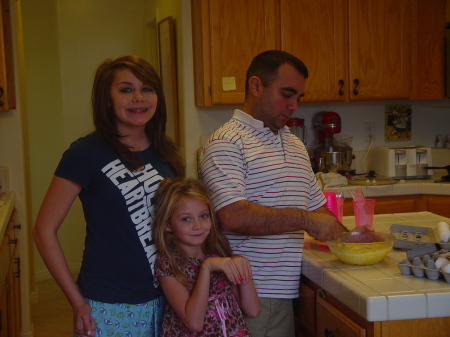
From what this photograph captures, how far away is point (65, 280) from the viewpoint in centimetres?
169

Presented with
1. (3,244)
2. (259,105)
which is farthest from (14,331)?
(259,105)

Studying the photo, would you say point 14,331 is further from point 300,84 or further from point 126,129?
point 300,84

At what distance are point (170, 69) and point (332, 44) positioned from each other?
117 cm

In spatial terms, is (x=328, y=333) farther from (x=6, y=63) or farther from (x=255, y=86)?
(x=6, y=63)

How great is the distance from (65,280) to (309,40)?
2853mm

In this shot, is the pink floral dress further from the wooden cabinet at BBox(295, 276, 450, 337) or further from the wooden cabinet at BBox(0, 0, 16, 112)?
the wooden cabinet at BBox(0, 0, 16, 112)

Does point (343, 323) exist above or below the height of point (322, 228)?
below

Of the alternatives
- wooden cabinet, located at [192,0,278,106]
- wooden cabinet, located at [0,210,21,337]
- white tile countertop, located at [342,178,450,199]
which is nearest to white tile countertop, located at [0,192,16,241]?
wooden cabinet, located at [0,210,21,337]

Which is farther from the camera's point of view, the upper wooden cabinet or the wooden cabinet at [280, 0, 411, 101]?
the wooden cabinet at [280, 0, 411, 101]

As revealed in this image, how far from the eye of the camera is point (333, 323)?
5.61ft

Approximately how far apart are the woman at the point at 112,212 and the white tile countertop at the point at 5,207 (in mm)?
962

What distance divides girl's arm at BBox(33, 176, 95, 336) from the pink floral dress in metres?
0.22

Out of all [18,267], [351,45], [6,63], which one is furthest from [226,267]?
[351,45]

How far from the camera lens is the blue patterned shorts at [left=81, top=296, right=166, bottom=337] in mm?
1719
